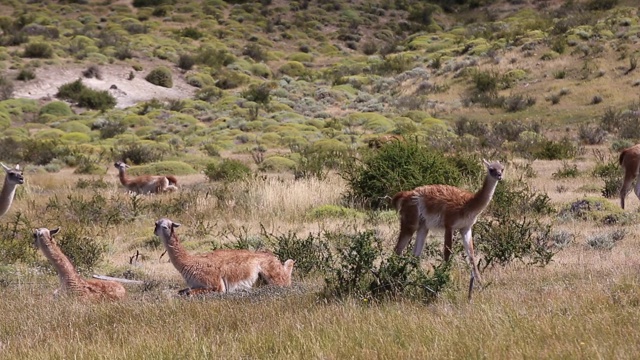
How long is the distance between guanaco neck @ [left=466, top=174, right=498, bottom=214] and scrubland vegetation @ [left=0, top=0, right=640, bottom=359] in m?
0.79

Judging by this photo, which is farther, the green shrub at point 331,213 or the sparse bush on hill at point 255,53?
the sparse bush on hill at point 255,53

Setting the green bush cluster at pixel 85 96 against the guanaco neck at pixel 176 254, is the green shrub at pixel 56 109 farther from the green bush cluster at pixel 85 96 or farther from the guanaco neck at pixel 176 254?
the guanaco neck at pixel 176 254

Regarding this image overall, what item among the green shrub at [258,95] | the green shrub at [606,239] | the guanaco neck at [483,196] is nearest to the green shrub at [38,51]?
the green shrub at [258,95]

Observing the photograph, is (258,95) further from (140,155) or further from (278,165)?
(278,165)

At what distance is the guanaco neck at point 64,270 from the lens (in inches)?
344

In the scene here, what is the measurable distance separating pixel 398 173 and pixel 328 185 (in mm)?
2227

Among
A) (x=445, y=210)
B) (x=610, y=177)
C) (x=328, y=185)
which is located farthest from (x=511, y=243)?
(x=610, y=177)

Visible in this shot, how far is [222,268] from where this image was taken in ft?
28.9

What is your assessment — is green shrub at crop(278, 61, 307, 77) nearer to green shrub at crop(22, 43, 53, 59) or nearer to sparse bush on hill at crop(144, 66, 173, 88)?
sparse bush on hill at crop(144, 66, 173, 88)

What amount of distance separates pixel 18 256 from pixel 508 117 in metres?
31.0

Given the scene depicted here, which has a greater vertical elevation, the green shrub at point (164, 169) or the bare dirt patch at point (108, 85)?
the green shrub at point (164, 169)

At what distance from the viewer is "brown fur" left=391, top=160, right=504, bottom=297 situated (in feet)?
29.2

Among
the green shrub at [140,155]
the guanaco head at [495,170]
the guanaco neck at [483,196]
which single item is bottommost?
the green shrub at [140,155]

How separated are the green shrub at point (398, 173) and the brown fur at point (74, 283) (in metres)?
7.33
